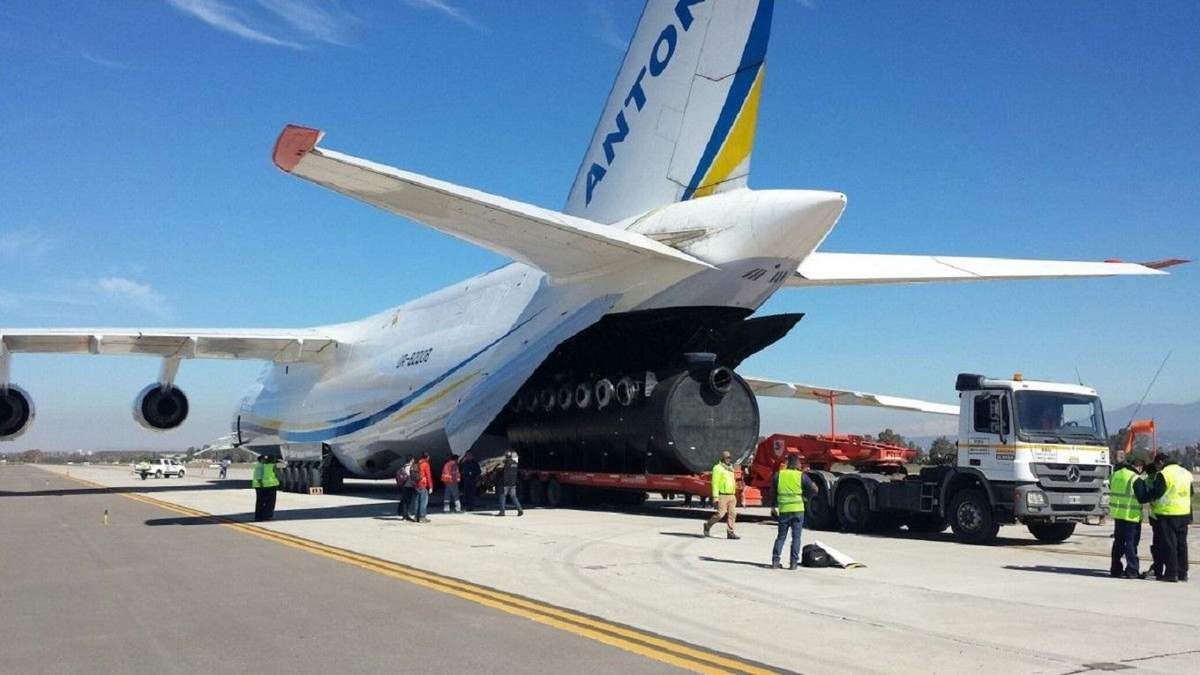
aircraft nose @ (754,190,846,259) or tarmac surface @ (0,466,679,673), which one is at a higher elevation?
aircraft nose @ (754,190,846,259)

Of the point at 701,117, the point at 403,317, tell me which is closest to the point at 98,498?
the point at 403,317

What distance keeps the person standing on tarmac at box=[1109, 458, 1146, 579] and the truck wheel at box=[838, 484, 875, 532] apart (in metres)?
5.04

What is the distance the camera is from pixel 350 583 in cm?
1002

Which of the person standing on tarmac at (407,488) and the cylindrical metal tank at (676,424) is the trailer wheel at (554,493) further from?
the person standing on tarmac at (407,488)

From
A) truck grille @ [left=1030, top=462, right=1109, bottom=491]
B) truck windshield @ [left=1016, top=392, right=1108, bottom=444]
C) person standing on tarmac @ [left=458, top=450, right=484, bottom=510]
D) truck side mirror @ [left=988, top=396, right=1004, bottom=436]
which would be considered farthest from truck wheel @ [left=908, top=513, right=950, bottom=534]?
person standing on tarmac @ [left=458, top=450, right=484, bottom=510]

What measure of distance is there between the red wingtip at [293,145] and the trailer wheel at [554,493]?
10.7m

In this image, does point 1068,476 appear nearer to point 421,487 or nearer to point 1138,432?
Result: point 1138,432

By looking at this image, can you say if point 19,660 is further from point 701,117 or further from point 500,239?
point 701,117

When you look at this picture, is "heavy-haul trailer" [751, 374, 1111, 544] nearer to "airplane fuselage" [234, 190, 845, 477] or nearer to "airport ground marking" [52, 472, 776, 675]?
"airplane fuselage" [234, 190, 845, 477]

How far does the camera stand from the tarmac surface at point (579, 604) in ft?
21.7

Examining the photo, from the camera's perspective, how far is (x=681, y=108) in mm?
18016

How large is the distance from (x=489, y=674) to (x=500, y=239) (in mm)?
10841

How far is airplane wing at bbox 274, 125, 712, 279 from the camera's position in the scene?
13039 millimetres

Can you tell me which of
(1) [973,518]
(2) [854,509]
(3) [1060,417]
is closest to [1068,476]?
(3) [1060,417]
